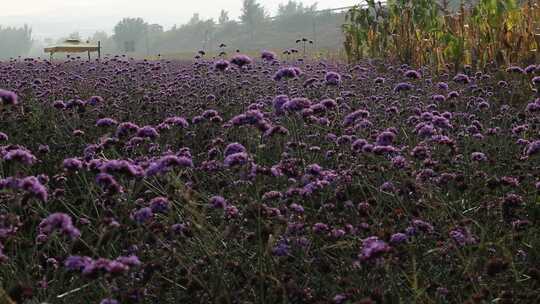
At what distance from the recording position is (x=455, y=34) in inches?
435

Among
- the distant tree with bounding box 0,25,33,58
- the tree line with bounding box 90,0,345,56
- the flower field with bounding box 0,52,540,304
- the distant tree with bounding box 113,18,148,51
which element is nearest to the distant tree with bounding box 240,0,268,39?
the tree line with bounding box 90,0,345,56

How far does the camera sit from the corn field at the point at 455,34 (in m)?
9.36

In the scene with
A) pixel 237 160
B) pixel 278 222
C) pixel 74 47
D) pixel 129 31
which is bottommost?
pixel 278 222

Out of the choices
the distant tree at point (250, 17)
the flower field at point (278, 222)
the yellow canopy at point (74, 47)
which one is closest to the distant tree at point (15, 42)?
the distant tree at point (250, 17)

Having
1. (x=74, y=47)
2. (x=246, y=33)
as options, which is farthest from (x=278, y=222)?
(x=246, y=33)

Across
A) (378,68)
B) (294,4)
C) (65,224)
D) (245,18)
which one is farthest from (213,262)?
(294,4)

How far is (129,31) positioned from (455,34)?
11874 cm

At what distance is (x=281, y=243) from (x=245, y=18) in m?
96.9

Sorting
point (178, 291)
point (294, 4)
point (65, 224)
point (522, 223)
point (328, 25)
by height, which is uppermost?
point (294, 4)

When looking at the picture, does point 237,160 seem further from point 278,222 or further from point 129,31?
point 129,31

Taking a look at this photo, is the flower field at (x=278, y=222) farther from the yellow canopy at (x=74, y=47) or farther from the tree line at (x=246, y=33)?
the tree line at (x=246, y=33)

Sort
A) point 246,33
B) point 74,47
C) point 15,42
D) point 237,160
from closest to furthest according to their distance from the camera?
point 237,160
point 74,47
point 246,33
point 15,42

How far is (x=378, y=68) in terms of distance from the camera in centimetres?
1186

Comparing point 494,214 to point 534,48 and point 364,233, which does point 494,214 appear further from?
point 534,48
